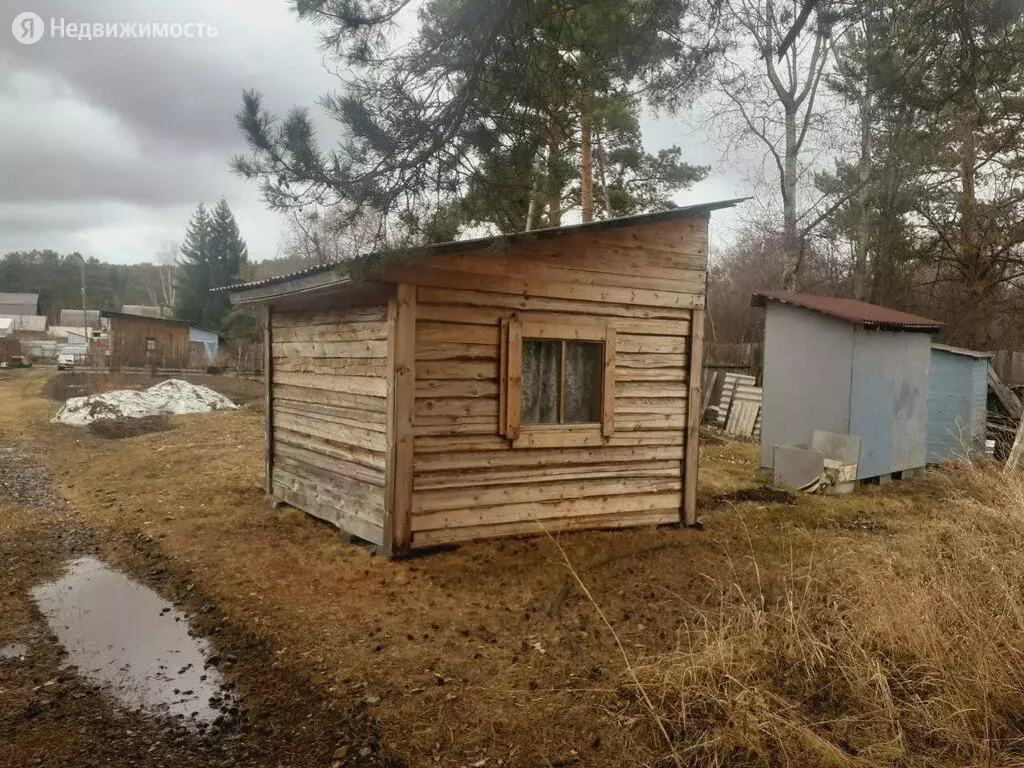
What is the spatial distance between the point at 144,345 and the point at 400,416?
29469 mm

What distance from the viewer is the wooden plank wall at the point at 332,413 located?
21.0ft

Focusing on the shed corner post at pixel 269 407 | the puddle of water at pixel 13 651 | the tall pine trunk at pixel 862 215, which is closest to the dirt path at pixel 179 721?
the puddle of water at pixel 13 651

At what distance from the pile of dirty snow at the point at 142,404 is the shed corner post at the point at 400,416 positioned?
12986 mm

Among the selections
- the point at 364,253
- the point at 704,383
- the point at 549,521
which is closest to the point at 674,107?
the point at 364,253

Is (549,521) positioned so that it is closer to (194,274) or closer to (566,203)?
(566,203)

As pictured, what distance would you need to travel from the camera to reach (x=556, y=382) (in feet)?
22.9

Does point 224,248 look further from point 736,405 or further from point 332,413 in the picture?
point 332,413

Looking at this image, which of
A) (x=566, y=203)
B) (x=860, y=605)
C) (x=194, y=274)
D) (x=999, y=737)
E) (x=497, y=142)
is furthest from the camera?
(x=194, y=274)

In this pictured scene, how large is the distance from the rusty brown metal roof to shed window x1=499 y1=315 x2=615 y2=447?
16.6 ft

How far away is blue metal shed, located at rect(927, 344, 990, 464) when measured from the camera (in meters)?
12.4

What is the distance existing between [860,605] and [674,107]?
16.7 ft

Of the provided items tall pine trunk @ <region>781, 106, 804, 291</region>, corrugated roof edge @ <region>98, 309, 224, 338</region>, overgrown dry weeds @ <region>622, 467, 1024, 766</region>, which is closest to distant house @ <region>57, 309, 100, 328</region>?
corrugated roof edge @ <region>98, 309, 224, 338</region>

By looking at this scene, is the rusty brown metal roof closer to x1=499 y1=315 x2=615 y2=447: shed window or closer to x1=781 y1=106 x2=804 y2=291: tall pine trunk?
x1=499 y1=315 x2=615 y2=447: shed window

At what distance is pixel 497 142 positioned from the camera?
5.83m
